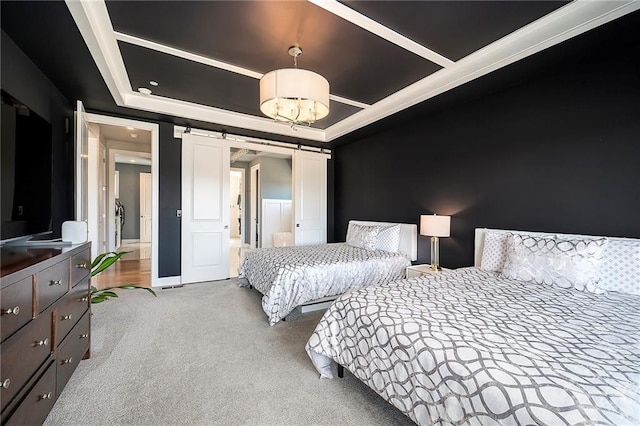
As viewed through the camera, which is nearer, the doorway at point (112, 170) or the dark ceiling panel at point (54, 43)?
the dark ceiling panel at point (54, 43)

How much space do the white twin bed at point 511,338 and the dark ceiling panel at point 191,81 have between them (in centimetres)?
267

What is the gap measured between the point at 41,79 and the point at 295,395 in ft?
11.0

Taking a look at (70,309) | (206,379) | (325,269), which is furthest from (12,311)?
(325,269)

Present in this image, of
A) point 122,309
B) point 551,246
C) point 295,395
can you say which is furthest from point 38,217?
point 551,246

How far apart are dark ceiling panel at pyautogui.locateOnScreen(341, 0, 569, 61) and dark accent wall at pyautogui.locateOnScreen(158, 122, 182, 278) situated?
336 cm

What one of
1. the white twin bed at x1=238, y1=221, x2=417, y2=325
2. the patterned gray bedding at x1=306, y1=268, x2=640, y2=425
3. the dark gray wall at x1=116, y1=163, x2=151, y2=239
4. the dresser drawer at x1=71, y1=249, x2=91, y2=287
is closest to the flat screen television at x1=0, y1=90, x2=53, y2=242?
the dresser drawer at x1=71, y1=249, x2=91, y2=287

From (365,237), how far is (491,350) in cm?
294

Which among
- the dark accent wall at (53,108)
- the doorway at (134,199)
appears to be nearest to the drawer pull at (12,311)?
the dark accent wall at (53,108)

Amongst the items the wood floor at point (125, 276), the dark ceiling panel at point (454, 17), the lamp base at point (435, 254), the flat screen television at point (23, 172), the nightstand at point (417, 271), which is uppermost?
the dark ceiling panel at point (454, 17)

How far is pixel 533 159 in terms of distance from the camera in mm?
2686

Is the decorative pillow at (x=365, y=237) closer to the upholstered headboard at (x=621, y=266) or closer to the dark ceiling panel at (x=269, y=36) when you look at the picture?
the dark ceiling panel at (x=269, y=36)

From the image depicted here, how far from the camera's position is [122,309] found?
3137mm

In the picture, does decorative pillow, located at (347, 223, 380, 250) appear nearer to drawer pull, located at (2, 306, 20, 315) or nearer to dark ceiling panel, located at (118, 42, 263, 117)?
dark ceiling panel, located at (118, 42, 263, 117)

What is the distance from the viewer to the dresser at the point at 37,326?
1095mm
